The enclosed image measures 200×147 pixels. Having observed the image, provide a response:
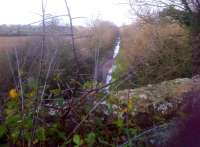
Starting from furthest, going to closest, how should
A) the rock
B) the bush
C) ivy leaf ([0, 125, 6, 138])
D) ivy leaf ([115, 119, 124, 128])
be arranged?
the bush < the rock < ivy leaf ([115, 119, 124, 128]) < ivy leaf ([0, 125, 6, 138])

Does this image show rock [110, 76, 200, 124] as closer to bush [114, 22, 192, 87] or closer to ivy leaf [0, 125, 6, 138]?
ivy leaf [0, 125, 6, 138]

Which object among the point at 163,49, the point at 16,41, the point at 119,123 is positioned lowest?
the point at 163,49

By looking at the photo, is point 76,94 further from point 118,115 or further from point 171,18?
point 171,18

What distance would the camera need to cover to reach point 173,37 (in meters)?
11.0

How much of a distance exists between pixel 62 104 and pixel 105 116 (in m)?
0.43

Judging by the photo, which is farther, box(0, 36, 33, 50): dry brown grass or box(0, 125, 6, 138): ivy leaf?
box(0, 36, 33, 50): dry brown grass

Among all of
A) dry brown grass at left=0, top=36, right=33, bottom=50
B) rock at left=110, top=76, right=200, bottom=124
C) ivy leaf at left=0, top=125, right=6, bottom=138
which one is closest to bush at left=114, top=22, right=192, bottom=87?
rock at left=110, top=76, right=200, bottom=124

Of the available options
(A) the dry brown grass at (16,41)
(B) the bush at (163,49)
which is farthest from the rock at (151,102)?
(B) the bush at (163,49)

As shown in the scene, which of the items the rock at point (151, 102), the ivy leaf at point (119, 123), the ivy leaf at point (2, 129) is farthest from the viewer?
the rock at point (151, 102)

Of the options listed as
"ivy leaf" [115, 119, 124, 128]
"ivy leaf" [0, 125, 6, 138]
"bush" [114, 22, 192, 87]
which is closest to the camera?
"ivy leaf" [0, 125, 6, 138]

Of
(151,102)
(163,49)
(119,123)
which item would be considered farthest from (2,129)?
(163,49)

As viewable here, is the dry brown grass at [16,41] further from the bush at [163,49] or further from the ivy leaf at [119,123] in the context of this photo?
the bush at [163,49]

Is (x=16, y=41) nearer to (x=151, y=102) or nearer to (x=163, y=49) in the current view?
(x=151, y=102)

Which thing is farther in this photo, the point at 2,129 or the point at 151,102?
the point at 151,102
